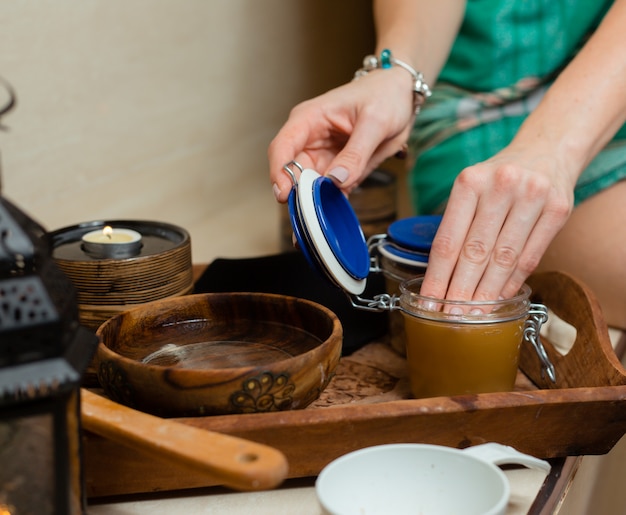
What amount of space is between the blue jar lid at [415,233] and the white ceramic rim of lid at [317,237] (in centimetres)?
8

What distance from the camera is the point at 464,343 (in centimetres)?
70

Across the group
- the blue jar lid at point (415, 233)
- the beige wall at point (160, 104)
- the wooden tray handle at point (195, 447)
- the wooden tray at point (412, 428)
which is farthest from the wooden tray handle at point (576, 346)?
the beige wall at point (160, 104)

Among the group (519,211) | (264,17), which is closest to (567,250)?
(519,211)

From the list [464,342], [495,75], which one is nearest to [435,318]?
[464,342]

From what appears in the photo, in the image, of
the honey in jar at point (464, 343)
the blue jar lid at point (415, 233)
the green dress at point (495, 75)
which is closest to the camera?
the honey in jar at point (464, 343)

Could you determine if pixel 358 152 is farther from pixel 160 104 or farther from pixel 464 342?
pixel 160 104

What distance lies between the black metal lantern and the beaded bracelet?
25.2 inches

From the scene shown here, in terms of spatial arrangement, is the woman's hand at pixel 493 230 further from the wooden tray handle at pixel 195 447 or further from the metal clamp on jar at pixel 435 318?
the wooden tray handle at pixel 195 447

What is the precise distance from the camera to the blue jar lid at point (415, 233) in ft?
2.62

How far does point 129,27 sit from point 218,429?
99 cm

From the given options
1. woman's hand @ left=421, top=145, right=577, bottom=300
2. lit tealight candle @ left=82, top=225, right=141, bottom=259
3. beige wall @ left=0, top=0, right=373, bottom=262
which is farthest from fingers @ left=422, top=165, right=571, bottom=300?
→ beige wall @ left=0, top=0, right=373, bottom=262

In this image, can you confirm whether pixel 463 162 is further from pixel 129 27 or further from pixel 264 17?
pixel 264 17

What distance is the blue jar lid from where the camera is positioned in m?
0.80

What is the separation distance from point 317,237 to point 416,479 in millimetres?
243
